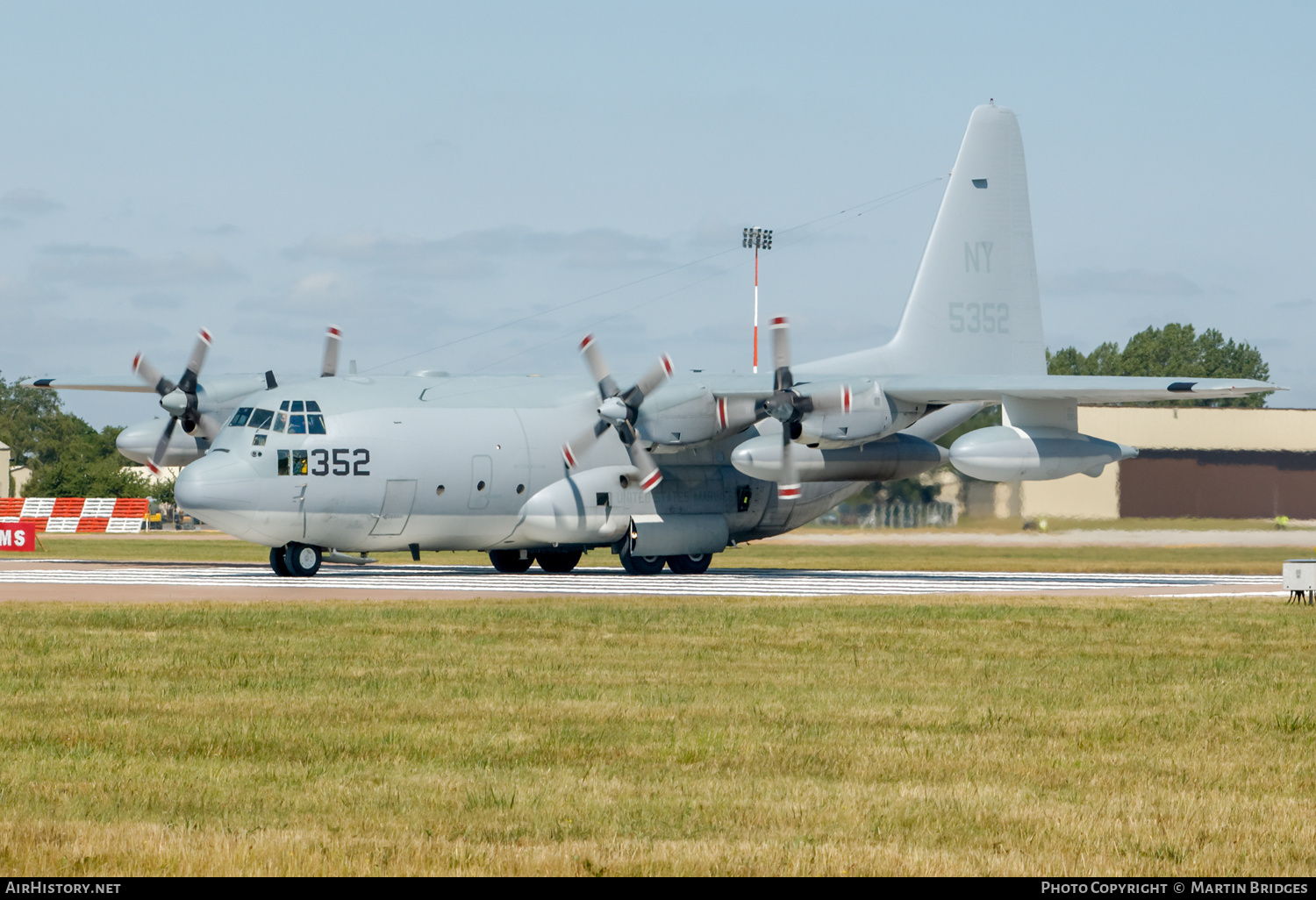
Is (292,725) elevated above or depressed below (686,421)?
below

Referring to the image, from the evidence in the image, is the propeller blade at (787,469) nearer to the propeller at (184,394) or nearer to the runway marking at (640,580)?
the runway marking at (640,580)

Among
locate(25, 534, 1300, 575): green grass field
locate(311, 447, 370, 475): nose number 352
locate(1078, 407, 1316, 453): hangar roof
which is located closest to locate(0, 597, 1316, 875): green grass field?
locate(311, 447, 370, 475): nose number 352

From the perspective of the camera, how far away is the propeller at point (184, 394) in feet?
121

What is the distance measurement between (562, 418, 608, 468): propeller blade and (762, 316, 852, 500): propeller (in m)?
3.67

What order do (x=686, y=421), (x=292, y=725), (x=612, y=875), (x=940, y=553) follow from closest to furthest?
(x=612, y=875) → (x=292, y=725) → (x=686, y=421) → (x=940, y=553)

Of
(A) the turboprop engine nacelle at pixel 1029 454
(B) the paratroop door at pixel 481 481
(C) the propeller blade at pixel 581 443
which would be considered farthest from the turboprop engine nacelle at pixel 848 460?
(B) the paratroop door at pixel 481 481

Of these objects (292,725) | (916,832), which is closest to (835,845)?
(916,832)

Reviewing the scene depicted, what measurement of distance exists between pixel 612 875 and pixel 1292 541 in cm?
3577

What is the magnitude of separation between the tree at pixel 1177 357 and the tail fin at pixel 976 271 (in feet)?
285

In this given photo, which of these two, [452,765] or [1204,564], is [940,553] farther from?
[452,765]

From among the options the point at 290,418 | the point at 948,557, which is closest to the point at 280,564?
the point at 290,418

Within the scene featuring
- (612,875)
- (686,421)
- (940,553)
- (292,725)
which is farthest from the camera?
(940,553)

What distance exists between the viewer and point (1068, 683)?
1593cm

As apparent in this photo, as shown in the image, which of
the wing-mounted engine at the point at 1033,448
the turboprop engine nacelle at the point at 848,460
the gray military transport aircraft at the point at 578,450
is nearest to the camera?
the gray military transport aircraft at the point at 578,450
